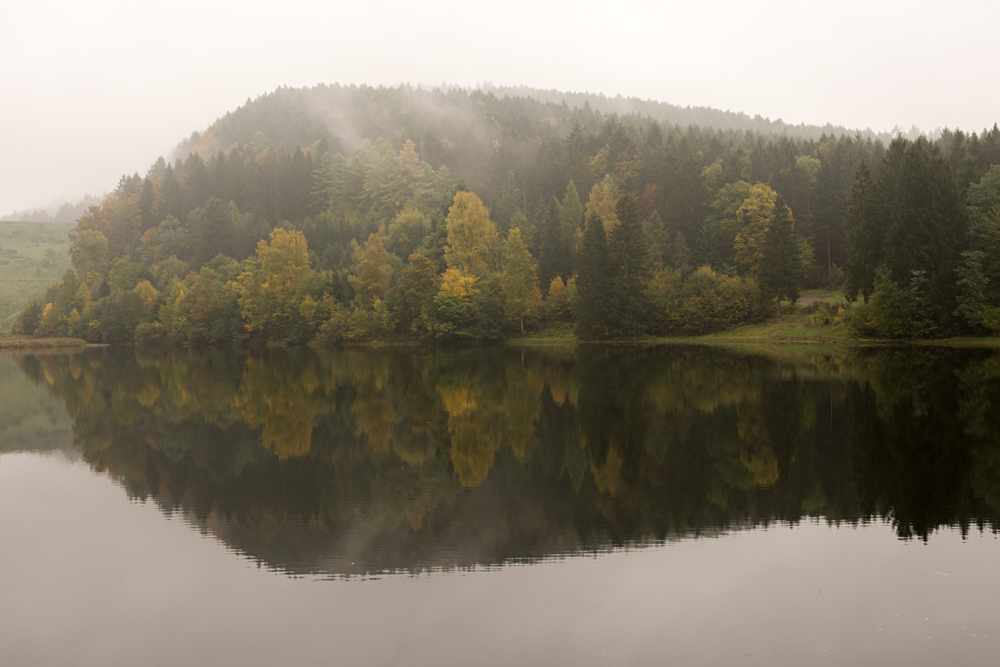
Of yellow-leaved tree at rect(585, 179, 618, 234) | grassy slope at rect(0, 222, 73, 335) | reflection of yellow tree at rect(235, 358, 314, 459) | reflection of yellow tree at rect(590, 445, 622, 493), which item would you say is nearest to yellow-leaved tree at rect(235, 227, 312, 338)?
yellow-leaved tree at rect(585, 179, 618, 234)

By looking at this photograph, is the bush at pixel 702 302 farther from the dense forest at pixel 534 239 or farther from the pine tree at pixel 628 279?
the pine tree at pixel 628 279

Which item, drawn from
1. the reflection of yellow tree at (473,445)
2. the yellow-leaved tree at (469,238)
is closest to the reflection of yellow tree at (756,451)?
the reflection of yellow tree at (473,445)

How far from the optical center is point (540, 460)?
16609mm

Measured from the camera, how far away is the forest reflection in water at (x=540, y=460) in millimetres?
11820

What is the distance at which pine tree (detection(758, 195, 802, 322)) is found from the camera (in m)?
69.2

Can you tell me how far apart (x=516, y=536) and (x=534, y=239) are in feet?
278

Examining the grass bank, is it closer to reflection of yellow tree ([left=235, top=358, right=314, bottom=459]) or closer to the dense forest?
the dense forest

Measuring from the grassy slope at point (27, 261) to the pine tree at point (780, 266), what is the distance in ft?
392

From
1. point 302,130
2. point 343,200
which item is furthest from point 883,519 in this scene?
point 302,130

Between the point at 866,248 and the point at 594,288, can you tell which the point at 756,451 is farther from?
the point at 594,288

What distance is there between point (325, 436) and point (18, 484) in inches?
305

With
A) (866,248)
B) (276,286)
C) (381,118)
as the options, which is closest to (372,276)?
(276,286)

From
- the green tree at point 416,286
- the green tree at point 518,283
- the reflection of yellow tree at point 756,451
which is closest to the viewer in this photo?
the reflection of yellow tree at point 756,451

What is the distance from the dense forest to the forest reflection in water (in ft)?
102
